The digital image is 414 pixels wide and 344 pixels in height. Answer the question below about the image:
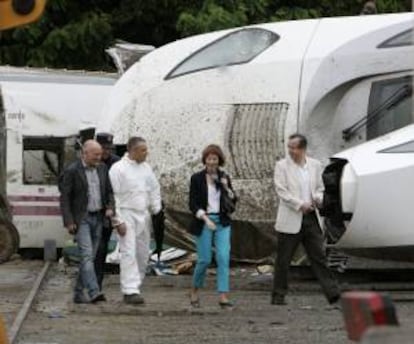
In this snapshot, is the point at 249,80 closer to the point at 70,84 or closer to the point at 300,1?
the point at 70,84

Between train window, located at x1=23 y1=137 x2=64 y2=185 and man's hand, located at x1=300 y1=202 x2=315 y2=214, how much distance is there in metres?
8.78

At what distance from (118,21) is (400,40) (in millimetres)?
12705

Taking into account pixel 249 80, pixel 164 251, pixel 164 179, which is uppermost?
pixel 249 80

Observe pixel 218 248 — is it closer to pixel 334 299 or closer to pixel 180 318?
pixel 180 318

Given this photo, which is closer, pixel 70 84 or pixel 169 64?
pixel 169 64

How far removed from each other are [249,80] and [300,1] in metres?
10.9

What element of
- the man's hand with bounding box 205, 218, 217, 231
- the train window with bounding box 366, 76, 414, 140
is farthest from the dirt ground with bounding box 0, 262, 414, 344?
the train window with bounding box 366, 76, 414, 140

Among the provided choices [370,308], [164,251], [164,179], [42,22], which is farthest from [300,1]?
[370,308]

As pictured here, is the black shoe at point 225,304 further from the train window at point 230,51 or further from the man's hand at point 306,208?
the train window at point 230,51

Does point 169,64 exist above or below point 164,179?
above

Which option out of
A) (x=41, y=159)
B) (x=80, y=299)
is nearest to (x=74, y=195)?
(x=80, y=299)

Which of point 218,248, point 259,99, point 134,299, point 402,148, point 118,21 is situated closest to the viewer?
point 218,248

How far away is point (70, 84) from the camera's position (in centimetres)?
2069

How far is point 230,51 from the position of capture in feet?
49.7
